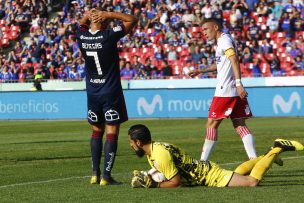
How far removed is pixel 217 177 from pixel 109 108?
1.87m

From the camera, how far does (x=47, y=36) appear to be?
147ft

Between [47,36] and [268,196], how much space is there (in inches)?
1392

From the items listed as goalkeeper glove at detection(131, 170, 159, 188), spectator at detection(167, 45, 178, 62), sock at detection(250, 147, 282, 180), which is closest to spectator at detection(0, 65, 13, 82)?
spectator at detection(167, 45, 178, 62)

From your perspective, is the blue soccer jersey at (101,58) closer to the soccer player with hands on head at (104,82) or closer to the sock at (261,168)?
the soccer player with hands on head at (104,82)

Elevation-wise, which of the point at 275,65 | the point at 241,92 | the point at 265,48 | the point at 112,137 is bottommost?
the point at 275,65

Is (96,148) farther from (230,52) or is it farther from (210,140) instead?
(230,52)

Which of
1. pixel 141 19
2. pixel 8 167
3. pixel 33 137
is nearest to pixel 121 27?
pixel 8 167

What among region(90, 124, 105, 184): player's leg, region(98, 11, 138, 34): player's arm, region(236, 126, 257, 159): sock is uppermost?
region(98, 11, 138, 34): player's arm

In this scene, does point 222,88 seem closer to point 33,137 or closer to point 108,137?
point 108,137

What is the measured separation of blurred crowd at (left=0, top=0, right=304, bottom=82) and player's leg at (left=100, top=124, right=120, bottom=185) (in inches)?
949

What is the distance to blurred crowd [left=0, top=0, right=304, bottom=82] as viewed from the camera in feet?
124

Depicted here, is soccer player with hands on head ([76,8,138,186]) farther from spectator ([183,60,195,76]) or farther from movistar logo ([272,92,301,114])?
spectator ([183,60,195,76])

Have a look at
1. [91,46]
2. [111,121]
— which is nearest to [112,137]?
[111,121]

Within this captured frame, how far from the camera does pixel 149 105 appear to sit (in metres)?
36.1
